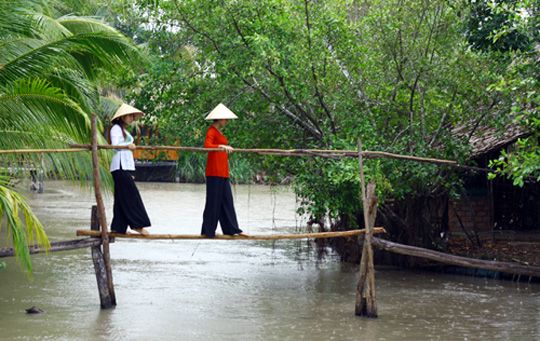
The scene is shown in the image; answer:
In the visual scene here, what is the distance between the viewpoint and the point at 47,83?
8664mm

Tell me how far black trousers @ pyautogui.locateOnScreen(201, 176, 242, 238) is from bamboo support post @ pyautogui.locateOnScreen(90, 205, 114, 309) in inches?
39.5

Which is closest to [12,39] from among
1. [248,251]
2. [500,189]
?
[248,251]

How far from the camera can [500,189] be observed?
1419 cm

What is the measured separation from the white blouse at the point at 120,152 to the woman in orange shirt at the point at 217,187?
0.73 m

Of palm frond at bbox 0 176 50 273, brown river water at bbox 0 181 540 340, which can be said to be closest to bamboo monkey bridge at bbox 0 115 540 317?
brown river water at bbox 0 181 540 340

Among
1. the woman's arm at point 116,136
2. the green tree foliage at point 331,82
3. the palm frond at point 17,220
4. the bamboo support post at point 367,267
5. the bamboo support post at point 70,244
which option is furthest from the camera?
the green tree foliage at point 331,82

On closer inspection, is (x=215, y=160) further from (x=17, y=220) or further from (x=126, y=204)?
(x=17, y=220)

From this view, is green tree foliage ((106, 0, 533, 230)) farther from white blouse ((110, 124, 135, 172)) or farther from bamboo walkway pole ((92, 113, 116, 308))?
bamboo walkway pole ((92, 113, 116, 308))

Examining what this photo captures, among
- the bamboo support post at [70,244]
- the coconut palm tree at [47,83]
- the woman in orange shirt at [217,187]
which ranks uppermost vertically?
the coconut palm tree at [47,83]

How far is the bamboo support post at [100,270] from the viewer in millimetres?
8359

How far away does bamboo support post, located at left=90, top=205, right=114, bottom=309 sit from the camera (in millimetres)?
8359

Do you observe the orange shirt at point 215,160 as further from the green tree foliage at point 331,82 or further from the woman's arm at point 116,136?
the green tree foliage at point 331,82

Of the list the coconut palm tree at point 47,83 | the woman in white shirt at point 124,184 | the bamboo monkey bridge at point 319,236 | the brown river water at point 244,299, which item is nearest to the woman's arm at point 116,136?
the woman in white shirt at point 124,184

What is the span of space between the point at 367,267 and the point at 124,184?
2418 millimetres
